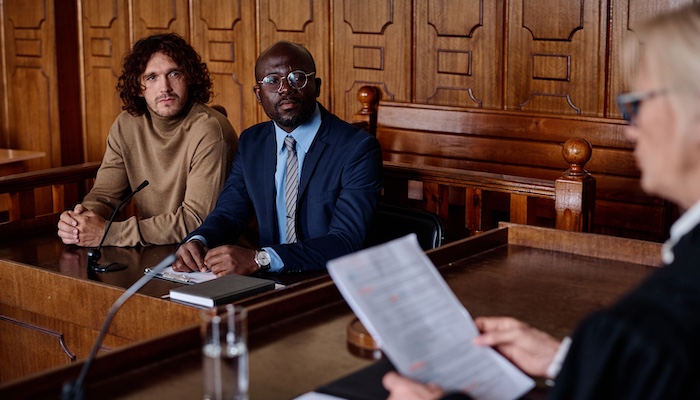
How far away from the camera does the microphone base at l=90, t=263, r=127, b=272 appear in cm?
301

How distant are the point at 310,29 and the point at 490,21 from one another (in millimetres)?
1206

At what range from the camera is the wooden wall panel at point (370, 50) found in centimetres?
523

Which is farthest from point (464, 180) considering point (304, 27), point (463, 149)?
point (304, 27)

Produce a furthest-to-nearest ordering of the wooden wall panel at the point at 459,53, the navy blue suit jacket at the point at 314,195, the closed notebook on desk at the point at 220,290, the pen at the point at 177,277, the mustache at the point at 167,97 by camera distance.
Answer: the wooden wall panel at the point at 459,53
the mustache at the point at 167,97
the navy blue suit jacket at the point at 314,195
the pen at the point at 177,277
the closed notebook on desk at the point at 220,290

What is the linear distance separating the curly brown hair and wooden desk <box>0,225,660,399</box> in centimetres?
144

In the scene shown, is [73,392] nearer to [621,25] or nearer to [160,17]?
[621,25]

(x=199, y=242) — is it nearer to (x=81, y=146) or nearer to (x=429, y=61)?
(x=429, y=61)

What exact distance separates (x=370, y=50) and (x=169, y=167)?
1.98m

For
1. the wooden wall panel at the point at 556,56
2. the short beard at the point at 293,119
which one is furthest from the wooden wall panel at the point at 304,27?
the short beard at the point at 293,119

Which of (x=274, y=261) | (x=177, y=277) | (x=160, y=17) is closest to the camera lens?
(x=177, y=277)

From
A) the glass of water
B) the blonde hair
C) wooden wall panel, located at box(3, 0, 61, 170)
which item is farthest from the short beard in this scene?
wooden wall panel, located at box(3, 0, 61, 170)

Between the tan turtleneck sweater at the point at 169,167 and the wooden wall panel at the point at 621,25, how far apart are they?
1.85 meters

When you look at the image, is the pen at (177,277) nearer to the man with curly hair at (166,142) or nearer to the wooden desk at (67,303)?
the wooden desk at (67,303)

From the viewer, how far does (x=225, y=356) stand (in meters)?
1.39
